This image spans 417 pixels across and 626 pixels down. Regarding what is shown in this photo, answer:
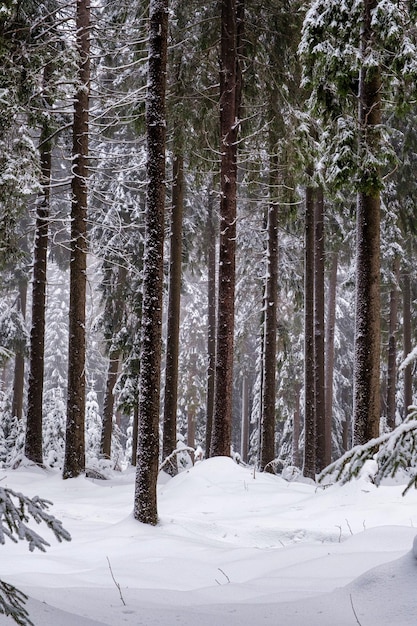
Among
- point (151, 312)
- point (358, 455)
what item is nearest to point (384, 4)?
point (151, 312)

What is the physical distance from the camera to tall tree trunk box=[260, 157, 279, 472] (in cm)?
1550

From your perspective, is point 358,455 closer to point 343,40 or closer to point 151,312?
point 151,312

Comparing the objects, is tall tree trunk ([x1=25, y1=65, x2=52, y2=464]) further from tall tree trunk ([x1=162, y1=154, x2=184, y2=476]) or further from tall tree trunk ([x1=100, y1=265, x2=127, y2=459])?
tall tree trunk ([x1=100, y1=265, x2=127, y2=459])

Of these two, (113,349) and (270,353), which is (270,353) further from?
(113,349)

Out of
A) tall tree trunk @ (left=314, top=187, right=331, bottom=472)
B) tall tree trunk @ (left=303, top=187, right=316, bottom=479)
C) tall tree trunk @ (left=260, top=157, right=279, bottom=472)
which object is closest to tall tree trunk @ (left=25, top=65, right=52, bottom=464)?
tall tree trunk @ (left=260, top=157, right=279, bottom=472)

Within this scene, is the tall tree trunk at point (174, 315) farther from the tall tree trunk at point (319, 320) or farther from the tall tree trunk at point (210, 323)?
the tall tree trunk at point (210, 323)

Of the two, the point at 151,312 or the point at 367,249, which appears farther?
the point at 367,249

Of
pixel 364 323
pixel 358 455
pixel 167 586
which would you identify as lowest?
pixel 167 586

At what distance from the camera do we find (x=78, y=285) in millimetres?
12875

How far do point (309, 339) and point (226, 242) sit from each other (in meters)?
5.61

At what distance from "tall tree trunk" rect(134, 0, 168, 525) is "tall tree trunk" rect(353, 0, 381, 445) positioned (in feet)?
10.8

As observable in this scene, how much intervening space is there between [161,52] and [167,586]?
693 cm

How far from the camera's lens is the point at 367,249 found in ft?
30.4

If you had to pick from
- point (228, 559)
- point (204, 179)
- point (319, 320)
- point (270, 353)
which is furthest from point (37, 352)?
point (228, 559)
